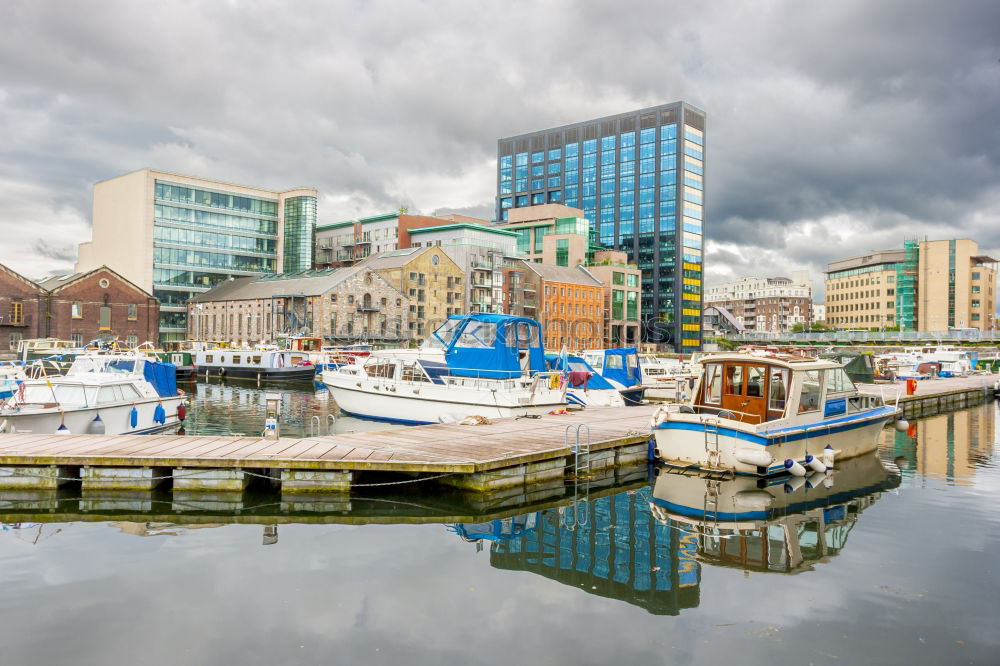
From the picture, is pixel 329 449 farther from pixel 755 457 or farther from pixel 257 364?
pixel 257 364

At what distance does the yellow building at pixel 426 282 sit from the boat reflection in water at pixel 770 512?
225 ft

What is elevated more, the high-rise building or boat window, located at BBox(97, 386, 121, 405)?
the high-rise building

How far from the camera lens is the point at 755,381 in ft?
68.3

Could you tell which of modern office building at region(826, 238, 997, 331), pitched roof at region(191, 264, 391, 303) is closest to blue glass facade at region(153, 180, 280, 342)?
pitched roof at region(191, 264, 391, 303)

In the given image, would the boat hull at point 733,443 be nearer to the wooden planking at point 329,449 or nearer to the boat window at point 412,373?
the wooden planking at point 329,449

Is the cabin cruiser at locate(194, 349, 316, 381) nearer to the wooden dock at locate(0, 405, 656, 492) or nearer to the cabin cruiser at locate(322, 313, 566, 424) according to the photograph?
the cabin cruiser at locate(322, 313, 566, 424)

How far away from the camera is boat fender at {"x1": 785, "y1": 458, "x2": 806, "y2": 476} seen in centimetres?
1947

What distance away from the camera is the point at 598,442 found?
67.2 feet

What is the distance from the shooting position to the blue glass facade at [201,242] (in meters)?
93.1

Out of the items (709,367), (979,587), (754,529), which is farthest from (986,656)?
(709,367)

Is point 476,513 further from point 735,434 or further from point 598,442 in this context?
point 735,434

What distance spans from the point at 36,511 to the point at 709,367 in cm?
1792

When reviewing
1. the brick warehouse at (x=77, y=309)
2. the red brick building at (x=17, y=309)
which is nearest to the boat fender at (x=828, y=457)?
the brick warehouse at (x=77, y=309)

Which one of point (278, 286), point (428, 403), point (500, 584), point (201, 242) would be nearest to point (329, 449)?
point (500, 584)
